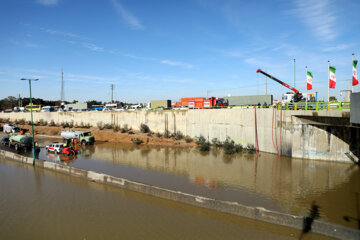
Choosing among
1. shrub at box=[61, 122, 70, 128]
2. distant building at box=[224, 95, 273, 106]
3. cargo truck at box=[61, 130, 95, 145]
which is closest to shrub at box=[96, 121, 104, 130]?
shrub at box=[61, 122, 70, 128]

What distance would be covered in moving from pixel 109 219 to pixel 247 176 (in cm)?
1132

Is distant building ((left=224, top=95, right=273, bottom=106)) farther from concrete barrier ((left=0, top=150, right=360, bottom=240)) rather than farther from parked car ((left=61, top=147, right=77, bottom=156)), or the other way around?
concrete barrier ((left=0, top=150, right=360, bottom=240))

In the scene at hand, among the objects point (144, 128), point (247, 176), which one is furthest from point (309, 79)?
point (144, 128)

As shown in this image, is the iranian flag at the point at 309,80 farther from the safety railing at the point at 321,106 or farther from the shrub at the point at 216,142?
the shrub at the point at 216,142

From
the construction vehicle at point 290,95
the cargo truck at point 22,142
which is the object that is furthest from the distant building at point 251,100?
the cargo truck at point 22,142

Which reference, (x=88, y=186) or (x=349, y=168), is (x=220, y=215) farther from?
(x=349, y=168)

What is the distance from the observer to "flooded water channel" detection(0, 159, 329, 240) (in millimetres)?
9875

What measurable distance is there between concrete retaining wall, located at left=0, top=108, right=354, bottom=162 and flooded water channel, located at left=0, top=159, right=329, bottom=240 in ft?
46.9

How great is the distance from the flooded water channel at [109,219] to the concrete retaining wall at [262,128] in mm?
14289

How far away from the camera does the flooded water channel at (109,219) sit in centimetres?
988

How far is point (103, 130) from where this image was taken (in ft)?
145

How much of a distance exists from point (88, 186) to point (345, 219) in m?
15.4

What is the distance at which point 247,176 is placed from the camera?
1809 cm

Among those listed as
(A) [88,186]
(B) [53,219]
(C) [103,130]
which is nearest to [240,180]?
(A) [88,186]
